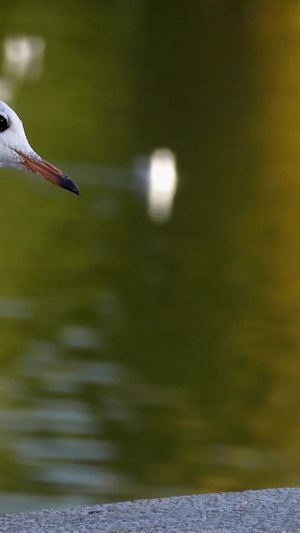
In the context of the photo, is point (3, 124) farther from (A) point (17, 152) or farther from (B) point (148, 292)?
(B) point (148, 292)

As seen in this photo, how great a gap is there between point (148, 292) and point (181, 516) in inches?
192

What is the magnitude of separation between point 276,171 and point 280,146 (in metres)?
1.06

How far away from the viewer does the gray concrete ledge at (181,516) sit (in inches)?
129

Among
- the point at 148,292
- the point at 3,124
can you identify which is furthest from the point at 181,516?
the point at 148,292

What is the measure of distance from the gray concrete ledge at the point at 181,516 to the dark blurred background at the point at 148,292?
1895mm

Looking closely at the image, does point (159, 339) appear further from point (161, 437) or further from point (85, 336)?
point (161, 437)

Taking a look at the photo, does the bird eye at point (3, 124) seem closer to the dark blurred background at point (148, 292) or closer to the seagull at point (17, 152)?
the seagull at point (17, 152)

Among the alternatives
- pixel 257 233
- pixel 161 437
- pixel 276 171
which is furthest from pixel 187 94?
pixel 161 437

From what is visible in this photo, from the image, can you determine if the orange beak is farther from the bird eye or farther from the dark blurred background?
the dark blurred background

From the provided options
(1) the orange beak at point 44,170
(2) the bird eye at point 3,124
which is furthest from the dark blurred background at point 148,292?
(2) the bird eye at point 3,124

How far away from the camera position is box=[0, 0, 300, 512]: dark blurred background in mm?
5973

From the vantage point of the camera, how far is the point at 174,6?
24266 mm

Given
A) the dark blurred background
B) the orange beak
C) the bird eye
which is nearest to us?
the bird eye

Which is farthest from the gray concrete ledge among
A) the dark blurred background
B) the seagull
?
the dark blurred background
